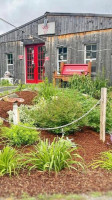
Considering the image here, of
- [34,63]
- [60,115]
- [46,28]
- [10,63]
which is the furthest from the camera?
[10,63]

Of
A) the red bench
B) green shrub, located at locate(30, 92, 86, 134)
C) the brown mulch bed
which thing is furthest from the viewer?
the red bench

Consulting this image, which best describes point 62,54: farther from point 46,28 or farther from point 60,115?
point 60,115

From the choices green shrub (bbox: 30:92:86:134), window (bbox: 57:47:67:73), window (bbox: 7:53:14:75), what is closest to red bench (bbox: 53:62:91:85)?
window (bbox: 57:47:67:73)

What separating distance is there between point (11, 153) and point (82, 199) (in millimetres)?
1065

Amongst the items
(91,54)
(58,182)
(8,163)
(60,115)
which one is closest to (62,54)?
(91,54)

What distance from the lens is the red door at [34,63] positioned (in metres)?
12.4

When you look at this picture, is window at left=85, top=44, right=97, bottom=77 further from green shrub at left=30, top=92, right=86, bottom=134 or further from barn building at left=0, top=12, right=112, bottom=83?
green shrub at left=30, top=92, right=86, bottom=134

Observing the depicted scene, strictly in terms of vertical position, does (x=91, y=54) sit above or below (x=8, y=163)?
above

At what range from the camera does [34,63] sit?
12742 mm

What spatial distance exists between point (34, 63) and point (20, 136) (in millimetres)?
9762

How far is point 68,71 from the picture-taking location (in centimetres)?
1012

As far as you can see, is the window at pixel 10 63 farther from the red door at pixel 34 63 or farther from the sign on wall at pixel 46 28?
the sign on wall at pixel 46 28

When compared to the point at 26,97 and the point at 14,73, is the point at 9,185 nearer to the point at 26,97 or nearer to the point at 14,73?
the point at 26,97

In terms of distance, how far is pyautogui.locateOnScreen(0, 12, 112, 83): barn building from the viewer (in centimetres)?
991
